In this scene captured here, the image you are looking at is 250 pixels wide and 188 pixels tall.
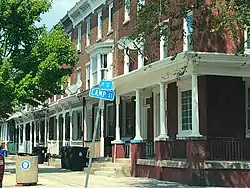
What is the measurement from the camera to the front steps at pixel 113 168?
2436 centimetres

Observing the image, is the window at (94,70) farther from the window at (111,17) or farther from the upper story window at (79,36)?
the upper story window at (79,36)

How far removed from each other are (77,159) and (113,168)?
4.65m

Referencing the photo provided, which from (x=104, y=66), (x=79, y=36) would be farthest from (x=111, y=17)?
(x=79, y=36)

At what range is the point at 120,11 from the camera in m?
30.5

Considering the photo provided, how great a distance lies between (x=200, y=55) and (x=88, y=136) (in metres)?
17.9

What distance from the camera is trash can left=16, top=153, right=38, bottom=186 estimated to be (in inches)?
774

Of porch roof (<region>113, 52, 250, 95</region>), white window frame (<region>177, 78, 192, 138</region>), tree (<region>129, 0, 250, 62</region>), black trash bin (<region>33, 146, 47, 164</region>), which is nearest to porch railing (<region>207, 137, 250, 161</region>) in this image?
white window frame (<region>177, 78, 192, 138</region>)

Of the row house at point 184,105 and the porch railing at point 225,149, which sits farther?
the porch railing at point 225,149

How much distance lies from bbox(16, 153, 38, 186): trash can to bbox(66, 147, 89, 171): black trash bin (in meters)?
9.67

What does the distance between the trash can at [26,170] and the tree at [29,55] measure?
6.00 meters

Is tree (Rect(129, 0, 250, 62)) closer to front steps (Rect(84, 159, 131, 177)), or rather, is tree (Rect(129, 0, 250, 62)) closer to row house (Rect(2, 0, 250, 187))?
row house (Rect(2, 0, 250, 187))

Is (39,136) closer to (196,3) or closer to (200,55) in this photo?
(200,55)

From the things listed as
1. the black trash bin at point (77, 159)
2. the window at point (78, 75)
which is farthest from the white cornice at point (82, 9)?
the black trash bin at point (77, 159)

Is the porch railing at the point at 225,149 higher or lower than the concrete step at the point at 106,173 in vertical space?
higher
